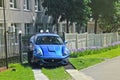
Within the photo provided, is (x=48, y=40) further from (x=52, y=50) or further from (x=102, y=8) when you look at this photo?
(x=102, y=8)

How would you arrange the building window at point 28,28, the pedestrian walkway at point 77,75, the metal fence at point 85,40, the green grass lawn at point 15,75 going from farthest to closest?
the building window at point 28,28 → the metal fence at point 85,40 → the pedestrian walkway at point 77,75 → the green grass lawn at point 15,75

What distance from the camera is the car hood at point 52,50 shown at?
18609 millimetres

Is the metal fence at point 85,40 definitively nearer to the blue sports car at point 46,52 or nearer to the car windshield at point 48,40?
the car windshield at point 48,40

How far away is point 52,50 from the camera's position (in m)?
18.9

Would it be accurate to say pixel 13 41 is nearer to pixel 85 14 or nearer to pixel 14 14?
pixel 14 14

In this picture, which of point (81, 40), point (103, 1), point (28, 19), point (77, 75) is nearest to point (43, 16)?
point (28, 19)

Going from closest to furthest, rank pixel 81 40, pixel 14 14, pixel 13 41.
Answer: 1. pixel 13 41
2. pixel 81 40
3. pixel 14 14

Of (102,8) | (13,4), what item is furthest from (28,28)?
(102,8)

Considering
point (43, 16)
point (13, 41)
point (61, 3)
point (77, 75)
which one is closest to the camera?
point (77, 75)

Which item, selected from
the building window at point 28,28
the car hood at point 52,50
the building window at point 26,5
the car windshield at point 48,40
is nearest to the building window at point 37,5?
the building window at point 26,5

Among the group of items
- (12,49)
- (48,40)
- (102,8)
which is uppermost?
(102,8)

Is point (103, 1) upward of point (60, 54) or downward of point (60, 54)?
upward

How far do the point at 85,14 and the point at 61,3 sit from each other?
292 centimetres

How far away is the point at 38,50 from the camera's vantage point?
1867 cm
